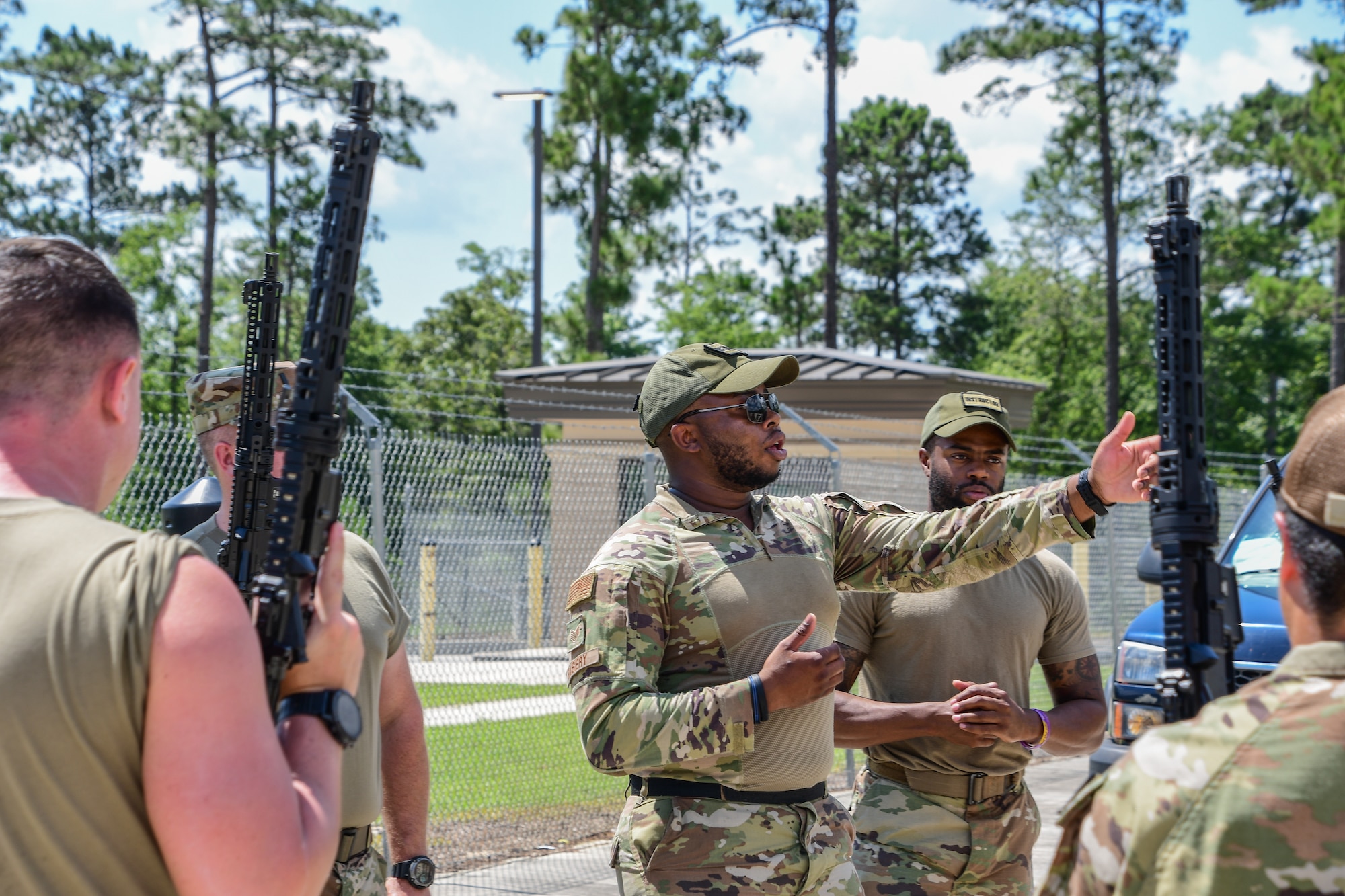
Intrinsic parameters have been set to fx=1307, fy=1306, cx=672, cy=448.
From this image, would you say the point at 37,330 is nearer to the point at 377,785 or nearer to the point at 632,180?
the point at 377,785

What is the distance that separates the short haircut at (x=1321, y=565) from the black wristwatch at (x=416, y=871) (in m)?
2.23

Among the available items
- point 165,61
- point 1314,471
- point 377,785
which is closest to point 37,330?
point 377,785

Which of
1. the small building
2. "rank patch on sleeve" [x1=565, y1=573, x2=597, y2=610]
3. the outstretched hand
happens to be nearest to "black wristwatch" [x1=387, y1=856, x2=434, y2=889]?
"rank patch on sleeve" [x1=565, y1=573, x2=597, y2=610]

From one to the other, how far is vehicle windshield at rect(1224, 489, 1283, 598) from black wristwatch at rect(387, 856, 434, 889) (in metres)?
3.38

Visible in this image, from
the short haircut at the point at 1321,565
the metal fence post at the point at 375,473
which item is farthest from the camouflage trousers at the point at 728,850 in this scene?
the metal fence post at the point at 375,473

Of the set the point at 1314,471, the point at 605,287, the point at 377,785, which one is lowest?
the point at 377,785

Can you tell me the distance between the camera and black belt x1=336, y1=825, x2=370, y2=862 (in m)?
2.89

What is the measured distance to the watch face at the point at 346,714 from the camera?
5.89 ft

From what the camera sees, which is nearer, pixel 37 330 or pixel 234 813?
pixel 234 813

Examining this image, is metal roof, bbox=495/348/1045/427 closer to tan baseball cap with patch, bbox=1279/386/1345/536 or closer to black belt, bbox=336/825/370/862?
black belt, bbox=336/825/370/862

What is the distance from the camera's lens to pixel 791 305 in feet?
125

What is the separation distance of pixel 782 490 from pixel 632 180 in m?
16.9

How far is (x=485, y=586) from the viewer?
7754mm

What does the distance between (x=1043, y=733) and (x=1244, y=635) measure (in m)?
1.01
